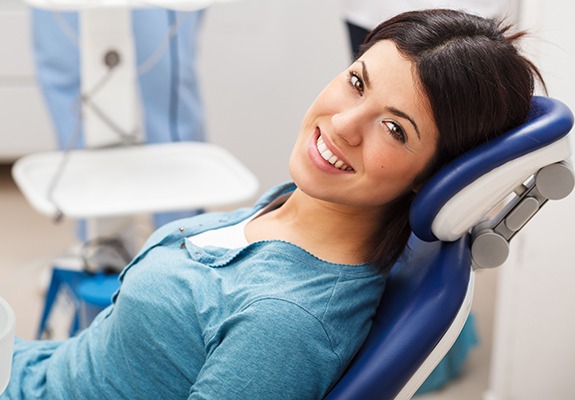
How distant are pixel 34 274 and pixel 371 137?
6.69ft

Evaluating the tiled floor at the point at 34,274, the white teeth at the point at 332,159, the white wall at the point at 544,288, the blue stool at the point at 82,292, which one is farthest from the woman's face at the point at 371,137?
the tiled floor at the point at 34,274

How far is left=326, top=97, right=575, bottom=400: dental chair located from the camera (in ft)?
3.51

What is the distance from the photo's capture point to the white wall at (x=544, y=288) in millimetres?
1777

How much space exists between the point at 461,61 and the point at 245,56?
7.05 feet

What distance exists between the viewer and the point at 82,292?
2016mm

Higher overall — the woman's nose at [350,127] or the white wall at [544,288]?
the woman's nose at [350,127]

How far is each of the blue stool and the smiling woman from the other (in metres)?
0.70

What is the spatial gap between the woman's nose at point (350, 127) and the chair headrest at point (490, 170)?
11 centimetres

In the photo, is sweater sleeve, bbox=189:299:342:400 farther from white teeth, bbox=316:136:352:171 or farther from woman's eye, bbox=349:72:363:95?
woman's eye, bbox=349:72:363:95

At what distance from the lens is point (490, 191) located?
108cm

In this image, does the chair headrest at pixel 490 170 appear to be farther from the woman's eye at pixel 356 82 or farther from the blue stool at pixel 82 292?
the blue stool at pixel 82 292

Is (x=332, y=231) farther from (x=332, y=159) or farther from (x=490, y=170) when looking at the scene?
(x=490, y=170)

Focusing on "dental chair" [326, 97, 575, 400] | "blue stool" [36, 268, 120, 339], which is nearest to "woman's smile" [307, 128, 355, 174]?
"dental chair" [326, 97, 575, 400]

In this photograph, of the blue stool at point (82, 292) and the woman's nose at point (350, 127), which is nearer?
the woman's nose at point (350, 127)
